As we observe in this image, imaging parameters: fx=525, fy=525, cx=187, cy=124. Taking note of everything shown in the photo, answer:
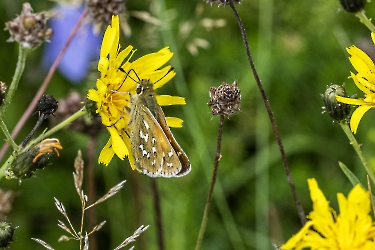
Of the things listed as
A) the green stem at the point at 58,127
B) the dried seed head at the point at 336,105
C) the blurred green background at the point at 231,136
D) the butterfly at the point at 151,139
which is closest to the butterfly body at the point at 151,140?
the butterfly at the point at 151,139

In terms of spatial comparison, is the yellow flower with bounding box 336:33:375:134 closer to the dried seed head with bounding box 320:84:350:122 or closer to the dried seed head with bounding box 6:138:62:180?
the dried seed head with bounding box 320:84:350:122

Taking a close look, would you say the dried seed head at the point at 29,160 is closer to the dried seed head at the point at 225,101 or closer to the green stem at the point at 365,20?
the dried seed head at the point at 225,101

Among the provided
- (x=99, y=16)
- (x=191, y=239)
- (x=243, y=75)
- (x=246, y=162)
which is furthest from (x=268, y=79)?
(x=99, y=16)

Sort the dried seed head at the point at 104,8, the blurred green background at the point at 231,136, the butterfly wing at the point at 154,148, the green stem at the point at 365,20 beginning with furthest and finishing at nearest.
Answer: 1. the blurred green background at the point at 231,136
2. the dried seed head at the point at 104,8
3. the butterfly wing at the point at 154,148
4. the green stem at the point at 365,20

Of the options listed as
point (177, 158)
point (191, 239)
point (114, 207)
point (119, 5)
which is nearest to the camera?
point (177, 158)

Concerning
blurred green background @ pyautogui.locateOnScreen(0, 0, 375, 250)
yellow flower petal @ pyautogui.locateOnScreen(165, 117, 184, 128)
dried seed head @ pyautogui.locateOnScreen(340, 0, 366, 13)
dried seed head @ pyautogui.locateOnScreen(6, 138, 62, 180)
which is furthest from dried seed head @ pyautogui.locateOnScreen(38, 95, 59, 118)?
blurred green background @ pyautogui.locateOnScreen(0, 0, 375, 250)

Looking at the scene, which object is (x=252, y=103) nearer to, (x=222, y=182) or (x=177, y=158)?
(x=222, y=182)

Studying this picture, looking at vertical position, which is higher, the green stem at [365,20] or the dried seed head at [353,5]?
the dried seed head at [353,5]
